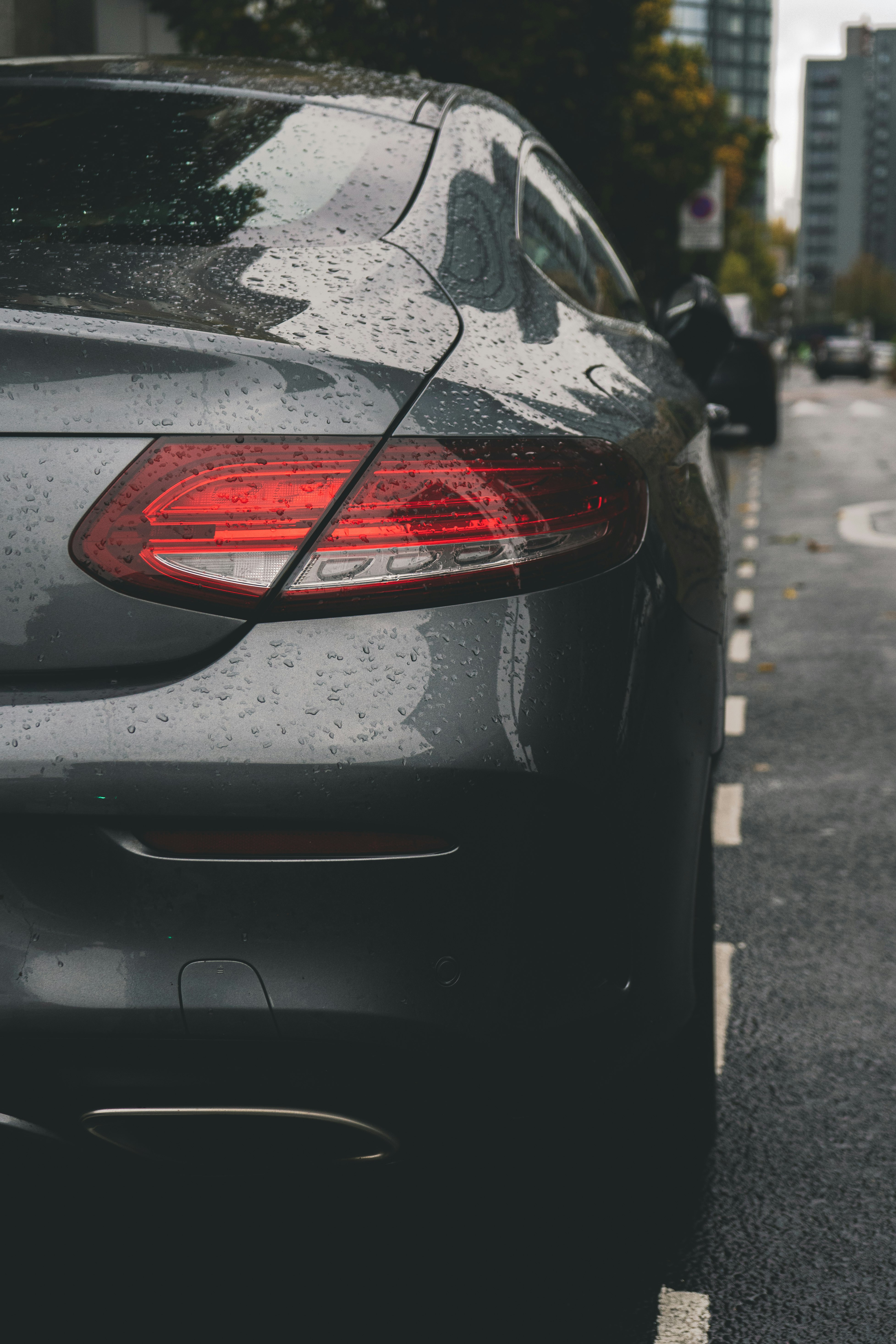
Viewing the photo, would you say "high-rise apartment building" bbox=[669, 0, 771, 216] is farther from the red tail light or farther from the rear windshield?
the red tail light

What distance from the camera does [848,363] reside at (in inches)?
2277

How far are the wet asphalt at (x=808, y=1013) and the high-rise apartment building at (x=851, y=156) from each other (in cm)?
18207

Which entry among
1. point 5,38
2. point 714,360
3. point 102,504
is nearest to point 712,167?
point 5,38

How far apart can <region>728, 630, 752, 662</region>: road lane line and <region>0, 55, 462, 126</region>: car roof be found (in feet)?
14.5

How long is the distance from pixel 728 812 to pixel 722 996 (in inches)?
55.0

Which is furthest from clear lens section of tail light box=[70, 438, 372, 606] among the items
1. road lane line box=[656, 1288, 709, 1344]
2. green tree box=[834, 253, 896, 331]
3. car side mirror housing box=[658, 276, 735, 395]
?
green tree box=[834, 253, 896, 331]

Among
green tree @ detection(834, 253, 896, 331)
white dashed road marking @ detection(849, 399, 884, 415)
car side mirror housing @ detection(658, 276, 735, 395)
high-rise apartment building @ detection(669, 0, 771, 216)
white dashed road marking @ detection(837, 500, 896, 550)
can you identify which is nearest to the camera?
car side mirror housing @ detection(658, 276, 735, 395)

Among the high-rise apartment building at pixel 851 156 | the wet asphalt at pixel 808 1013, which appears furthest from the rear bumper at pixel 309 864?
the high-rise apartment building at pixel 851 156

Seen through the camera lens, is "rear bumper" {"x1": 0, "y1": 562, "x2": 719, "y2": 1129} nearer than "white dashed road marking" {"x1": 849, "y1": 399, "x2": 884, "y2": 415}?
Yes

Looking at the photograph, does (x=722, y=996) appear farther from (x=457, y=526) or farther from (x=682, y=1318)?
(x=457, y=526)

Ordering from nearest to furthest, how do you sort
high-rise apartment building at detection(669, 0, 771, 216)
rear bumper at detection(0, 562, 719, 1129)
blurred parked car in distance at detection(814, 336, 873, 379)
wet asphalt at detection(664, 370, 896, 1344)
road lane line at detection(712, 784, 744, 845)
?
rear bumper at detection(0, 562, 719, 1129) → wet asphalt at detection(664, 370, 896, 1344) → road lane line at detection(712, 784, 744, 845) → blurred parked car in distance at detection(814, 336, 873, 379) → high-rise apartment building at detection(669, 0, 771, 216)

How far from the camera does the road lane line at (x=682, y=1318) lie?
6.71ft

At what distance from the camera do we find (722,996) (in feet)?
10.6

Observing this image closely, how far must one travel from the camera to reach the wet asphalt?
2193mm
